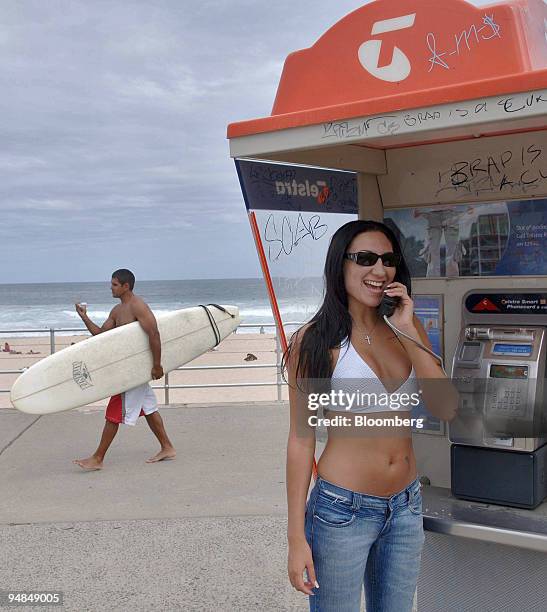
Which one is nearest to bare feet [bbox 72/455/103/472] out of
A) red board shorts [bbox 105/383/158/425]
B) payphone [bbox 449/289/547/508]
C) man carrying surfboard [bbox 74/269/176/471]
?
man carrying surfboard [bbox 74/269/176/471]

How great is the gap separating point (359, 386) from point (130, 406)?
14.3 feet

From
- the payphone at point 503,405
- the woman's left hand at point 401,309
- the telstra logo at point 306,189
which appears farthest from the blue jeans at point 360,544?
the telstra logo at point 306,189

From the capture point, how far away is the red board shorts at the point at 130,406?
623 centimetres

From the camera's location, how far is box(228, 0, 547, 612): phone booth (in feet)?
8.08

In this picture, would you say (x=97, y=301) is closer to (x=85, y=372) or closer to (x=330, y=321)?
(x=85, y=372)

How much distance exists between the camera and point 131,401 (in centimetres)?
629

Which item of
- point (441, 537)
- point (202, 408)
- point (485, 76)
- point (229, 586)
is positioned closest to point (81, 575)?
point (229, 586)

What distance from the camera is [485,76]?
245 cm

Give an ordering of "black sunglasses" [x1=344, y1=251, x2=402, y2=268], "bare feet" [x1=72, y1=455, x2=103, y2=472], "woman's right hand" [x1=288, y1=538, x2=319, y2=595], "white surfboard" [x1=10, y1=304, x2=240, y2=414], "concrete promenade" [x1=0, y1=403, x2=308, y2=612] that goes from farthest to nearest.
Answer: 1. "white surfboard" [x1=10, y1=304, x2=240, y2=414]
2. "bare feet" [x1=72, y1=455, x2=103, y2=472]
3. "concrete promenade" [x1=0, y1=403, x2=308, y2=612]
4. "black sunglasses" [x1=344, y1=251, x2=402, y2=268]
5. "woman's right hand" [x1=288, y1=538, x2=319, y2=595]

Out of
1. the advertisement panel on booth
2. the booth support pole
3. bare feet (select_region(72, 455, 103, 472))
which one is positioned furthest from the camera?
bare feet (select_region(72, 455, 103, 472))

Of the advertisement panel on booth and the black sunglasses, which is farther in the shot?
the advertisement panel on booth

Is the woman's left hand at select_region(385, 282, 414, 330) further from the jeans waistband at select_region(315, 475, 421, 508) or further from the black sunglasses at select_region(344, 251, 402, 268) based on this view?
the jeans waistband at select_region(315, 475, 421, 508)

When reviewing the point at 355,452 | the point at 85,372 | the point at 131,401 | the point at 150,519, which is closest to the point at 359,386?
the point at 355,452

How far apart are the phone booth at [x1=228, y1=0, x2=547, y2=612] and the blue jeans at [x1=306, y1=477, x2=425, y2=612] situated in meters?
0.58
